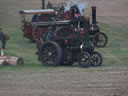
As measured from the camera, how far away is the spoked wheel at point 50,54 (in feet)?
51.0

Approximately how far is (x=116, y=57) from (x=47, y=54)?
4.96 m

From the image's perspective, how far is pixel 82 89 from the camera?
11.2 meters

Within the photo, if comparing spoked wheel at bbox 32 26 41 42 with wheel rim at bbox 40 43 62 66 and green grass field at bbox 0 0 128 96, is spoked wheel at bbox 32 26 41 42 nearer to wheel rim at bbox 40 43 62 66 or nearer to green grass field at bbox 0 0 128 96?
wheel rim at bbox 40 43 62 66

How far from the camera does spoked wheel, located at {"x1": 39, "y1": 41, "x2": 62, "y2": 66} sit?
51.0 ft

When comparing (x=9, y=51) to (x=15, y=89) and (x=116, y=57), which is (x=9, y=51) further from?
(x=15, y=89)

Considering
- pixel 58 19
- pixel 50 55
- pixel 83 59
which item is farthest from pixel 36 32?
pixel 58 19

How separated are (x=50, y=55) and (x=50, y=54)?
0.05 meters

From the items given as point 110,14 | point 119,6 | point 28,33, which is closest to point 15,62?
point 28,33

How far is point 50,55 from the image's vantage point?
15.8 meters

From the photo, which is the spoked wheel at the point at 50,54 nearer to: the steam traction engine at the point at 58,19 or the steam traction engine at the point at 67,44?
the steam traction engine at the point at 67,44

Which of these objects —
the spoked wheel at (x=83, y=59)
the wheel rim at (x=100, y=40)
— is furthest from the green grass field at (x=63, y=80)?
the wheel rim at (x=100, y=40)

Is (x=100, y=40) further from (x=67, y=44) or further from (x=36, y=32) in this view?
(x=67, y=44)

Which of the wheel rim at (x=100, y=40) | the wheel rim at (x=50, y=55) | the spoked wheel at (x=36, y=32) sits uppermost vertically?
the spoked wheel at (x=36, y=32)

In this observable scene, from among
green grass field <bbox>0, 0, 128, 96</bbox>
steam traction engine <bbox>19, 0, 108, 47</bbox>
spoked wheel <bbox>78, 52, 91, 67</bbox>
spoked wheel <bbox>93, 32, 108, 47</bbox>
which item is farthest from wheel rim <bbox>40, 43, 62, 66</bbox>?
spoked wheel <bbox>93, 32, 108, 47</bbox>
